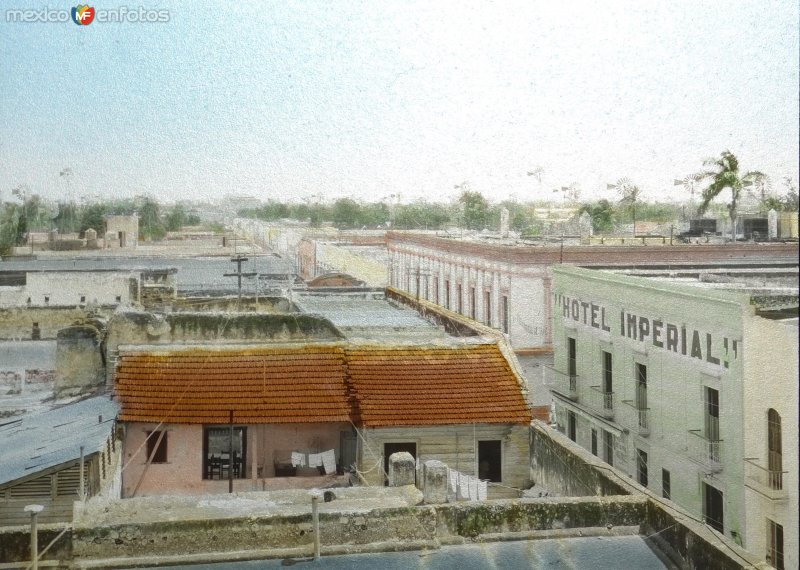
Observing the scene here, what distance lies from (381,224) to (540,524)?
19.9m

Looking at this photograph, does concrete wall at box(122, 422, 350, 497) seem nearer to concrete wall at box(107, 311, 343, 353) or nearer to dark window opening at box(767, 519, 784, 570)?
concrete wall at box(107, 311, 343, 353)

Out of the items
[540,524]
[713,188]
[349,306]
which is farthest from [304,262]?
[540,524]

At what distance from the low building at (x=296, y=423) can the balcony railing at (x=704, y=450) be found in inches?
130

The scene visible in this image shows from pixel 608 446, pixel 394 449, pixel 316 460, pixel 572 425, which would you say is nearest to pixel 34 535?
pixel 316 460

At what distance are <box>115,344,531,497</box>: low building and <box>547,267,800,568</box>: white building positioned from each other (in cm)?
332

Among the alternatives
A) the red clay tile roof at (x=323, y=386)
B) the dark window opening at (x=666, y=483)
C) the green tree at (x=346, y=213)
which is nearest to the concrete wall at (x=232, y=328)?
the red clay tile roof at (x=323, y=386)

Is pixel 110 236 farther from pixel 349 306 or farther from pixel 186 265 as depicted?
pixel 349 306

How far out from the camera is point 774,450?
40.5ft

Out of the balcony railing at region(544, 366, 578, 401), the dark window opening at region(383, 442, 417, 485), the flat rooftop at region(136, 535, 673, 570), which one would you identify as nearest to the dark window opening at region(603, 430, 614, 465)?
the balcony railing at region(544, 366, 578, 401)

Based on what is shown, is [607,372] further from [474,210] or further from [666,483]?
[474,210]

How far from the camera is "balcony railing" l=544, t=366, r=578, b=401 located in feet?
61.8

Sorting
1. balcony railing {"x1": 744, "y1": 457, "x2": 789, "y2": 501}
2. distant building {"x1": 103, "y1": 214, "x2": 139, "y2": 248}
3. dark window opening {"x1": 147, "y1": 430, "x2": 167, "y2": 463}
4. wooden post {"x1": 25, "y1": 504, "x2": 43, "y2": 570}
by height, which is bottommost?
balcony railing {"x1": 744, "y1": 457, "x2": 789, "y2": 501}

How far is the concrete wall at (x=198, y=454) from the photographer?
457 inches

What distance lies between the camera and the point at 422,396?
12.2m
